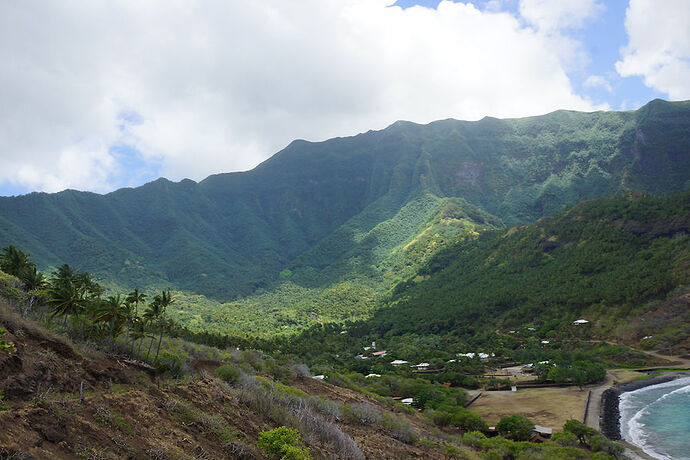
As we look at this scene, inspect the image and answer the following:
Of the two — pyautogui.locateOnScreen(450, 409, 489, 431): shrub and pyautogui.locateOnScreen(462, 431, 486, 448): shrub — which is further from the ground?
pyautogui.locateOnScreen(462, 431, 486, 448): shrub

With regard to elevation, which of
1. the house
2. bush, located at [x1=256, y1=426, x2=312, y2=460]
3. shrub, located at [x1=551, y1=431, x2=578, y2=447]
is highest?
bush, located at [x1=256, y1=426, x2=312, y2=460]

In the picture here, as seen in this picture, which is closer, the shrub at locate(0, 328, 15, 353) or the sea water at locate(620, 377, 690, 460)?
the shrub at locate(0, 328, 15, 353)

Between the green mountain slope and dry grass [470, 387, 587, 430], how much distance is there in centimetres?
3164

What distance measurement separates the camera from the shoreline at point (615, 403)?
37500mm

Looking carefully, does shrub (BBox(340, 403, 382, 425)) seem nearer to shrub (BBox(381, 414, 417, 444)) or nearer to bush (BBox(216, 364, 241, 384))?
shrub (BBox(381, 414, 417, 444))

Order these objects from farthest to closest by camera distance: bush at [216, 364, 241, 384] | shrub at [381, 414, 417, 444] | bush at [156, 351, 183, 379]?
shrub at [381, 414, 417, 444]
bush at [216, 364, 241, 384]
bush at [156, 351, 183, 379]

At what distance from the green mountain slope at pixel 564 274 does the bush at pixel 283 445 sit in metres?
74.6

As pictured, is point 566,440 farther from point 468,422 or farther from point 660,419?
point 660,419

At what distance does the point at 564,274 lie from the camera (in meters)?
Result: 94.0

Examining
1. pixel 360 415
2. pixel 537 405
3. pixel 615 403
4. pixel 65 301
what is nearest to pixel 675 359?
pixel 615 403

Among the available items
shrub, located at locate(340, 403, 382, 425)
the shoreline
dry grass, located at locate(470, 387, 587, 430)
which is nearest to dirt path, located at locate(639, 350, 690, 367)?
the shoreline

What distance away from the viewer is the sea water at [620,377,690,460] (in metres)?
34.5

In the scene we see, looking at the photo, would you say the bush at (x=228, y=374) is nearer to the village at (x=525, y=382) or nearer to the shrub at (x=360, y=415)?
the shrub at (x=360, y=415)

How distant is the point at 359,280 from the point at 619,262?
292 ft
